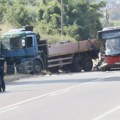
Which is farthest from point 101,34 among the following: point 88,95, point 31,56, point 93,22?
point 93,22

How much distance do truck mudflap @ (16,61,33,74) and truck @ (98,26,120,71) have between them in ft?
17.7

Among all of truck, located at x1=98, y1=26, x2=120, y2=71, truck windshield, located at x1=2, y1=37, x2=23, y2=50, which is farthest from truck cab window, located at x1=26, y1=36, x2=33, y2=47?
truck, located at x1=98, y1=26, x2=120, y2=71

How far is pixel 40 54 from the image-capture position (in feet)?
133

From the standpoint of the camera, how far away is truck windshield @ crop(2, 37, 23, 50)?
39.7m

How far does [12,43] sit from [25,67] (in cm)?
239

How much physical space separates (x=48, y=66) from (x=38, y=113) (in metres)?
26.8

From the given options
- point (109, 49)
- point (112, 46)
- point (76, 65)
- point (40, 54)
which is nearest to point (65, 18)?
point (76, 65)

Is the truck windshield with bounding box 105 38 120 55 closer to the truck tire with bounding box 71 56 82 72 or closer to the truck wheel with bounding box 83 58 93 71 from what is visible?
the truck wheel with bounding box 83 58 93 71

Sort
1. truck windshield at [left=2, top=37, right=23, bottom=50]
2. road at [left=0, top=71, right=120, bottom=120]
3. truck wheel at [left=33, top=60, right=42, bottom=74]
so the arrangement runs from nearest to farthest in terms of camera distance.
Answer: road at [left=0, top=71, right=120, bottom=120]
truck wheel at [left=33, top=60, right=42, bottom=74]
truck windshield at [left=2, top=37, right=23, bottom=50]

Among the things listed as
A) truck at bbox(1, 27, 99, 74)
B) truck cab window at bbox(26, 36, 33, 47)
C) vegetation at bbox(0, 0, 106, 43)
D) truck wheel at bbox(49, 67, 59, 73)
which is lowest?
truck wheel at bbox(49, 67, 59, 73)

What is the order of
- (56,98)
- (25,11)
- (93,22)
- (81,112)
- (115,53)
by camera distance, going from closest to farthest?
(81,112), (56,98), (115,53), (25,11), (93,22)

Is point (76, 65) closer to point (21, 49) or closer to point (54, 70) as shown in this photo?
point (54, 70)

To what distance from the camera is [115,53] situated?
41594mm

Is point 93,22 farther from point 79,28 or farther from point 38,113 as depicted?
point 38,113
